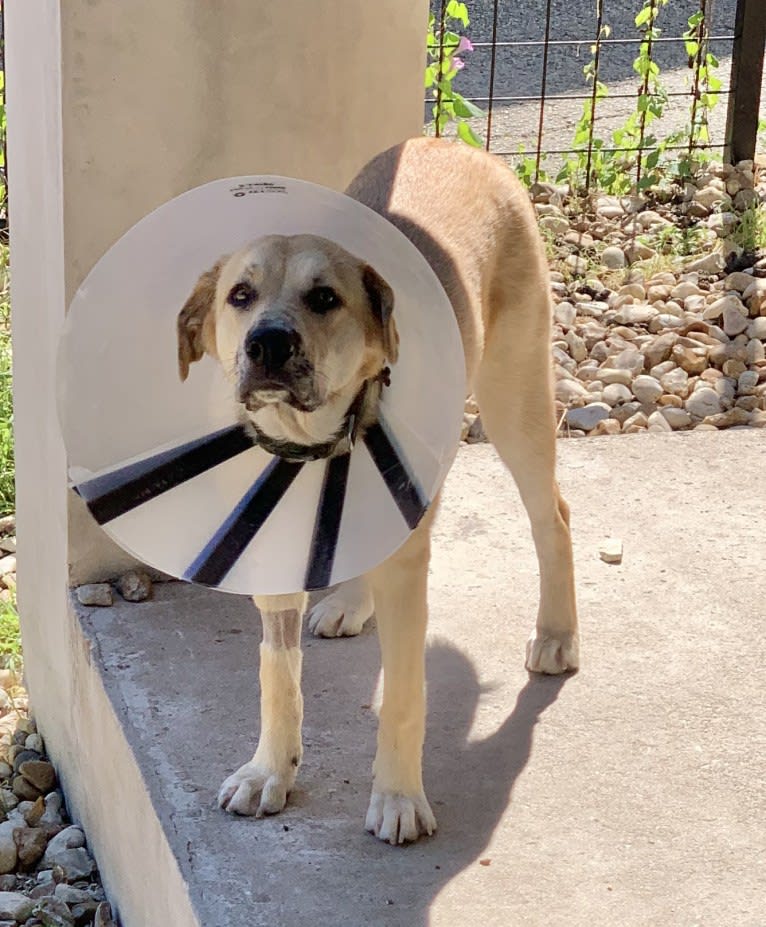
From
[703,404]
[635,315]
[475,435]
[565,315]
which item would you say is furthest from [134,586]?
[635,315]

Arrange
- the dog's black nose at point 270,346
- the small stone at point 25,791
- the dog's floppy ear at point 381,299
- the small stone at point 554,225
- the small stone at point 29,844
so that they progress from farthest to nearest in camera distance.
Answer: the small stone at point 554,225 → the small stone at point 25,791 → the small stone at point 29,844 → the dog's floppy ear at point 381,299 → the dog's black nose at point 270,346

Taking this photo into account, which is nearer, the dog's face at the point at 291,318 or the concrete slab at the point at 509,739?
the dog's face at the point at 291,318

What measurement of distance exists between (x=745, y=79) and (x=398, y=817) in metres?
4.91

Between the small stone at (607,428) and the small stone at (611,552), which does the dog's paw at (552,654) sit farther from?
the small stone at (607,428)

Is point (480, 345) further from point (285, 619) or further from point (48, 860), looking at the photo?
point (48, 860)

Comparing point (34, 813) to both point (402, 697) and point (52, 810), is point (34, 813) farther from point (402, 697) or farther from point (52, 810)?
point (402, 697)

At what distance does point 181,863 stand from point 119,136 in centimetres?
159

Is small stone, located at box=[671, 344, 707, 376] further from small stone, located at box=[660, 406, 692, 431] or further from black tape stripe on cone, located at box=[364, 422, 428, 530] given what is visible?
black tape stripe on cone, located at box=[364, 422, 428, 530]

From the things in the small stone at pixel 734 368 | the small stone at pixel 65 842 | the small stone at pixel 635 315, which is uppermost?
the small stone at pixel 635 315

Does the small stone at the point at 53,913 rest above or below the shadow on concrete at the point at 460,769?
below

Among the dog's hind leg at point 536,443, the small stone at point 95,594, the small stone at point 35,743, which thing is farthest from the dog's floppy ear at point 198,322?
the small stone at point 35,743

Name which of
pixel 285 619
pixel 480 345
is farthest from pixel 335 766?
pixel 480 345

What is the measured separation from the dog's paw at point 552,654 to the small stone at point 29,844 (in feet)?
4.11

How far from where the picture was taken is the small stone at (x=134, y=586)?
135 inches
